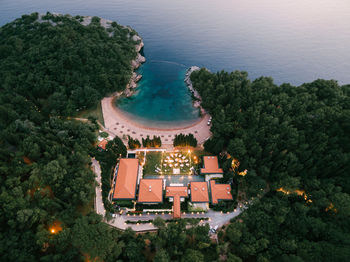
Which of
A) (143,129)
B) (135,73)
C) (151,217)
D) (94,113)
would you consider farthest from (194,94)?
(151,217)

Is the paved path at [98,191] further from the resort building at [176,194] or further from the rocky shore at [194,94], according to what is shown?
the rocky shore at [194,94]

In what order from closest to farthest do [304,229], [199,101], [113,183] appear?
[304,229]
[113,183]
[199,101]

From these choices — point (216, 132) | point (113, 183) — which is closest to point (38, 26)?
point (113, 183)

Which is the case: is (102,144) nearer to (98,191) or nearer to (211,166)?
(98,191)

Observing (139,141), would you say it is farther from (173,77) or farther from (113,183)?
(173,77)

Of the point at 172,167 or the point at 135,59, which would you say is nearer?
the point at 172,167

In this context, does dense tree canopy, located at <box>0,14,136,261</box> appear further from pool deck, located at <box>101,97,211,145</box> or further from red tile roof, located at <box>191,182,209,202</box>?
red tile roof, located at <box>191,182,209,202</box>

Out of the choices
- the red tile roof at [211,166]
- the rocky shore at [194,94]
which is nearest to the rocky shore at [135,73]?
the rocky shore at [194,94]
